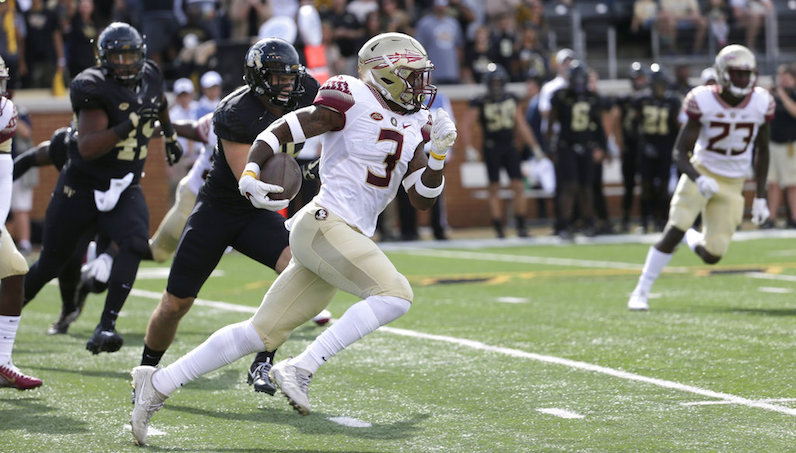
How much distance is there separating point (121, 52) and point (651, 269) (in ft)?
12.5

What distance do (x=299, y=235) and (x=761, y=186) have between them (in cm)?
480

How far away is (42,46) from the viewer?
16.2 meters

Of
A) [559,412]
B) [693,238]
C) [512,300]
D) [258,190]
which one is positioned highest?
[258,190]

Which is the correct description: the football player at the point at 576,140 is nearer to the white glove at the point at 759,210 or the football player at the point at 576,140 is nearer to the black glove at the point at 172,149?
the white glove at the point at 759,210

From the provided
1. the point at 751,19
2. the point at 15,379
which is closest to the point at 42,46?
the point at 751,19

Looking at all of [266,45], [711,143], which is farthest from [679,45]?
[266,45]

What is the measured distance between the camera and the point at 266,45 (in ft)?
17.4

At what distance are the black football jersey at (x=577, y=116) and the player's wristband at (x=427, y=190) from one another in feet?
32.8

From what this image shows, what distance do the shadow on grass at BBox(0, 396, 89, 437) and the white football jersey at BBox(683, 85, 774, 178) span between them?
15.7 ft

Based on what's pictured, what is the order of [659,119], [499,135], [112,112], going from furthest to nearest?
[499,135] → [659,119] → [112,112]

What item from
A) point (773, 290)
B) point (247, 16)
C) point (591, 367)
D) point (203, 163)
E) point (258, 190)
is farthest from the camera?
point (247, 16)

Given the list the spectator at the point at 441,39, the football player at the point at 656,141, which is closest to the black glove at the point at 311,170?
the football player at the point at 656,141

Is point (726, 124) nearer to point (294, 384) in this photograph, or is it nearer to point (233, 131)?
point (233, 131)

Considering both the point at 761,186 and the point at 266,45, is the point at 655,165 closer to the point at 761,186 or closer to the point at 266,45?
the point at 761,186
